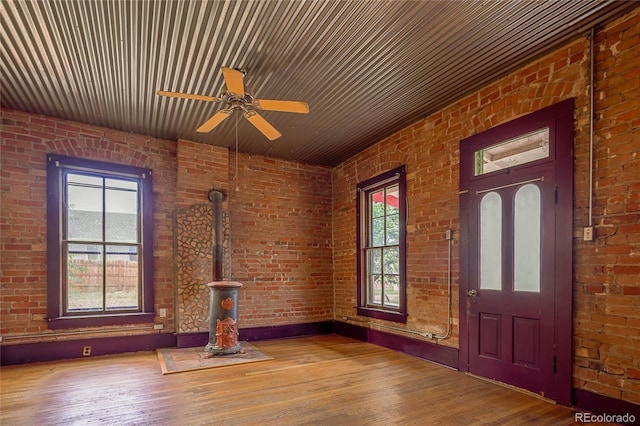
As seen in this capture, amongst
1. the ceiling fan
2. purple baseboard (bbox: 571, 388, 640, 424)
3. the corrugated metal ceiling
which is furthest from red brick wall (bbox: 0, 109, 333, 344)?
purple baseboard (bbox: 571, 388, 640, 424)

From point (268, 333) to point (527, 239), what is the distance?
4.04 metres

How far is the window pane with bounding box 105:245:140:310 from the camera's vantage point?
4.66m

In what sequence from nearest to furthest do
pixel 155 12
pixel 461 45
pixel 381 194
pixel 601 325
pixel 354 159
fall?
pixel 155 12 → pixel 601 325 → pixel 461 45 → pixel 381 194 → pixel 354 159

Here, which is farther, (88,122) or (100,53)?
(88,122)

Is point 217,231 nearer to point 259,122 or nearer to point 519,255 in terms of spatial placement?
point 259,122

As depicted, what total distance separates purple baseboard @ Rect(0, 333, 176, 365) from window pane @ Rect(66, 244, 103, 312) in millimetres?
424

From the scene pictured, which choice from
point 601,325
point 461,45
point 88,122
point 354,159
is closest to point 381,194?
point 354,159

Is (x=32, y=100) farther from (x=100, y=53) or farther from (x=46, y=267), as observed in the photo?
(x=46, y=267)

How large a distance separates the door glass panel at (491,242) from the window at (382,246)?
1.18 m

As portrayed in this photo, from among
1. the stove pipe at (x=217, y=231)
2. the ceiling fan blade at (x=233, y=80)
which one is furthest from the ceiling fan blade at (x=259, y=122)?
the stove pipe at (x=217, y=231)

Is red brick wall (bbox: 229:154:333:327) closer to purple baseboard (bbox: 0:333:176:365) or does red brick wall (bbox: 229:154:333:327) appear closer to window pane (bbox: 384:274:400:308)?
purple baseboard (bbox: 0:333:176:365)

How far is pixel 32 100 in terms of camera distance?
3912mm

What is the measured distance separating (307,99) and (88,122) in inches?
119

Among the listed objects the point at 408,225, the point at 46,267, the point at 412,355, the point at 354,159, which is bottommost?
the point at 412,355
